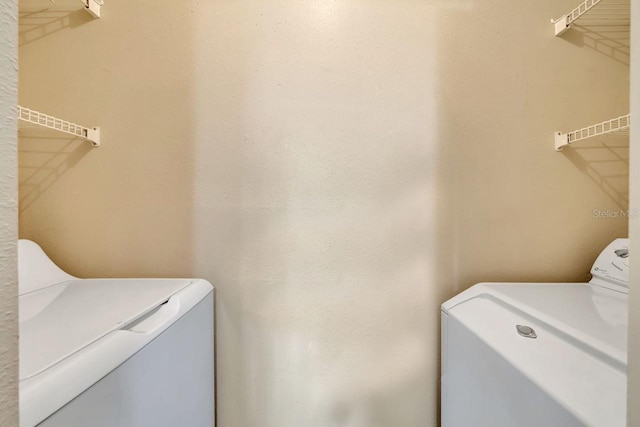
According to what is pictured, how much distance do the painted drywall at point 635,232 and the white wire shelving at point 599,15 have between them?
105 cm

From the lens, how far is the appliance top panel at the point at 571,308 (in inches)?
23.3

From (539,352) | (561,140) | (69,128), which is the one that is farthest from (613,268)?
(69,128)

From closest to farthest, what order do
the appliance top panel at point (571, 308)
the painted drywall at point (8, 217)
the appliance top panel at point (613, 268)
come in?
the painted drywall at point (8, 217), the appliance top panel at point (571, 308), the appliance top panel at point (613, 268)

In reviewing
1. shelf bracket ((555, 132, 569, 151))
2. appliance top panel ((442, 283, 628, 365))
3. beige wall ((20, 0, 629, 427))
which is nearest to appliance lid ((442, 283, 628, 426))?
appliance top panel ((442, 283, 628, 365))

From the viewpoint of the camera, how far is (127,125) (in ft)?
3.63

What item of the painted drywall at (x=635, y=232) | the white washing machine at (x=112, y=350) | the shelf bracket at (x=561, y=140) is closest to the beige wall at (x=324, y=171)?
the shelf bracket at (x=561, y=140)

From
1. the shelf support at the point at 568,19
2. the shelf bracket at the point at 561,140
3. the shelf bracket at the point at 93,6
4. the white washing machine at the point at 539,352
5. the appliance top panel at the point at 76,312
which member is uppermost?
the shelf bracket at the point at 93,6

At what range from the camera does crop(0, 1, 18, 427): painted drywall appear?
9.7 inches

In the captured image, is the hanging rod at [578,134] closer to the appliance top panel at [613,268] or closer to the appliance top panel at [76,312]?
the appliance top panel at [613,268]

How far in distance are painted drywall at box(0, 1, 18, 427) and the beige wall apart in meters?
0.85

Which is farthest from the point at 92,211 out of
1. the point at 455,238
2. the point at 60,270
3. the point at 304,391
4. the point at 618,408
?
the point at 618,408

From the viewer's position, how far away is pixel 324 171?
3.64 feet

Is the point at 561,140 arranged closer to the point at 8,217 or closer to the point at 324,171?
the point at 324,171

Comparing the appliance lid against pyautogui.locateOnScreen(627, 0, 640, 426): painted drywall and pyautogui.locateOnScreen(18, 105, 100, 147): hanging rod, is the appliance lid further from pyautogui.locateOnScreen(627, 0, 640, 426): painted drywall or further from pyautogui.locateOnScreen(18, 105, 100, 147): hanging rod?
pyautogui.locateOnScreen(18, 105, 100, 147): hanging rod
